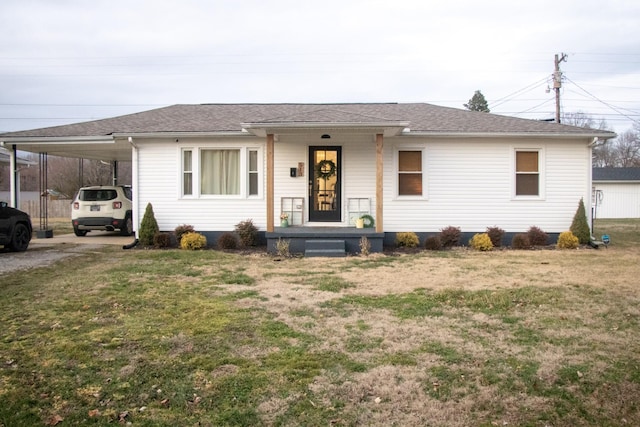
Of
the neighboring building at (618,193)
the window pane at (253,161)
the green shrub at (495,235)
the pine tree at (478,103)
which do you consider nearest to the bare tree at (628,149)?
the pine tree at (478,103)

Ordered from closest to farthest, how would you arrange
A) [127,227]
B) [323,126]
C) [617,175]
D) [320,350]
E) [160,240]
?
[320,350] < [323,126] < [160,240] < [127,227] < [617,175]

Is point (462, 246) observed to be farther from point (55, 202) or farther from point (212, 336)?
point (55, 202)

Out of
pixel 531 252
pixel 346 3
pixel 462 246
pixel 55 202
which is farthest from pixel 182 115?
pixel 55 202

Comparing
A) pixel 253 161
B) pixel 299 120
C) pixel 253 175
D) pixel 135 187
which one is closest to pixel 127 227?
pixel 135 187

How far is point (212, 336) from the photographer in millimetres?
4984

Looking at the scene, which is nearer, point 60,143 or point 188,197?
point 188,197

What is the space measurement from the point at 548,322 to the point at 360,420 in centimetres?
316

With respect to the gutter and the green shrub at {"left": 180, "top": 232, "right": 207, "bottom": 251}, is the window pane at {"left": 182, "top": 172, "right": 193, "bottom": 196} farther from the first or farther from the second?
the green shrub at {"left": 180, "top": 232, "right": 207, "bottom": 251}

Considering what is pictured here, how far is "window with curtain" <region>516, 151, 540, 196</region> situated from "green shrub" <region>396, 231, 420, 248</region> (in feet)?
10.3

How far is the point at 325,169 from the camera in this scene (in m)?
13.2

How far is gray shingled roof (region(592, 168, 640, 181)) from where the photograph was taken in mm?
30156

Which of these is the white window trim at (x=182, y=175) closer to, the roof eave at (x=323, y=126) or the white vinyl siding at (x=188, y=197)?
the white vinyl siding at (x=188, y=197)

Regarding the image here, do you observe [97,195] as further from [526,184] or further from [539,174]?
[539,174]

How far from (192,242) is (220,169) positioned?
2169 millimetres
